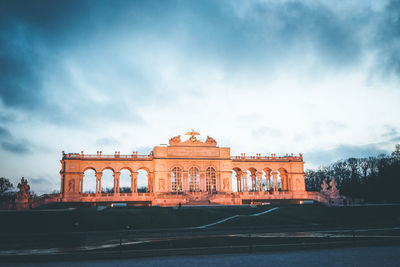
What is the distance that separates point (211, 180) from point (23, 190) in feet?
110

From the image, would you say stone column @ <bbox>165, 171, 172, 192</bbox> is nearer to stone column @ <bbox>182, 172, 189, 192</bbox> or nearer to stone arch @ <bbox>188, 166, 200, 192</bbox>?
stone column @ <bbox>182, 172, 189, 192</bbox>

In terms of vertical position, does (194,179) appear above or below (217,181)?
above

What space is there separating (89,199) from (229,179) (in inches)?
1077

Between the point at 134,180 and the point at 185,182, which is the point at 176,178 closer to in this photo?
the point at 185,182

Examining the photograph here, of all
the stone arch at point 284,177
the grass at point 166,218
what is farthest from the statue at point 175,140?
the stone arch at point 284,177

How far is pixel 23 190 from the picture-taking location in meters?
45.8

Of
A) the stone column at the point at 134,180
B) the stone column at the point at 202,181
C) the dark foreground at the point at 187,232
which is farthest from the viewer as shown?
the stone column at the point at 202,181

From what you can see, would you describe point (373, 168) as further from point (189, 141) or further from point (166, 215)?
point (166, 215)

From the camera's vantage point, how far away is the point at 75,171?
58.6 meters

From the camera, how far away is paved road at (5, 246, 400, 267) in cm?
1232

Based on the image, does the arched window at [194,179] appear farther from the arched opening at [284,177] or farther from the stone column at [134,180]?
the arched opening at [284,177]

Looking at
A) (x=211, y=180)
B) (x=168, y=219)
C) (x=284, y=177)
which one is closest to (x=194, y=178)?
(x=211, y=180)

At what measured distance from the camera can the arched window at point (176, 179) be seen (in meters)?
62.1

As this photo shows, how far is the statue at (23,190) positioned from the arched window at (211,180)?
32369 millimetres
